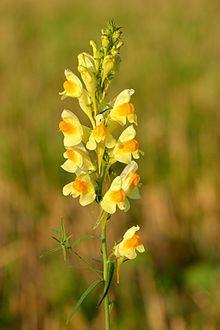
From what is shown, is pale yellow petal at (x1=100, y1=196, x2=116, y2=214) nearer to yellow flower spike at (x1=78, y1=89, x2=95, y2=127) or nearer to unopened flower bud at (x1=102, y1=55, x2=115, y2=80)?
yellow flower spike at (x1=78, y1=89, x2=95, y2=127)

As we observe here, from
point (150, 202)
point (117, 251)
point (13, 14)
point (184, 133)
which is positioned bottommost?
point (117, 251)

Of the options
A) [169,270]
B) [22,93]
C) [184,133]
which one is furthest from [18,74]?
[169,270]

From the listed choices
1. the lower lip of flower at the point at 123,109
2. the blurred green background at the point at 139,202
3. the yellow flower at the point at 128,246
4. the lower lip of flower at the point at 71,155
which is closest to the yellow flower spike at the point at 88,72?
the lower lip of flower at the point at 123,109

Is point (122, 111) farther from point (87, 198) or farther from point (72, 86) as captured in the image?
point (87, 198)

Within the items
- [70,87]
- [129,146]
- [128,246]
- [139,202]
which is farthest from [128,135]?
[139,202]

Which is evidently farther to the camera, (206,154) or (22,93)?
(22,93)

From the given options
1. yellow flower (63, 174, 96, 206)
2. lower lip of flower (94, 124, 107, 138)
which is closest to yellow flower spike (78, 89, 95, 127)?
lower lip of flower (94, 124, 107, 138)

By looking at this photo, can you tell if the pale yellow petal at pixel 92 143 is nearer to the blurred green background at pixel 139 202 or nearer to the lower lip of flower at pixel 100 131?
the lower lip of flower at pixel 100 131

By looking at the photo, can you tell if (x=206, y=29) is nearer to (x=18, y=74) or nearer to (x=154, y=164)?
(x=18, y=74)

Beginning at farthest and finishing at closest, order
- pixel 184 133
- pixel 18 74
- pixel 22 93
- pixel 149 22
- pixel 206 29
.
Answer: pixel 149 22 → pixel 206 29 → pixel 18 74 → pixel 22 93 → pixel 184 133
